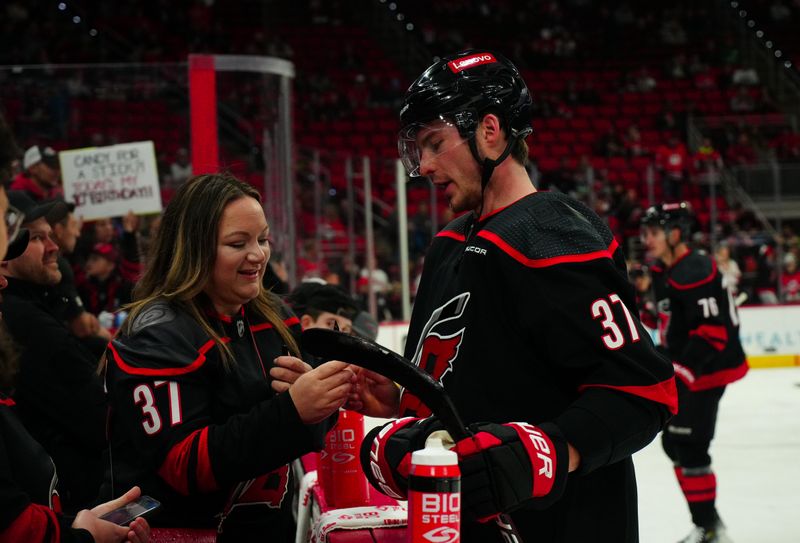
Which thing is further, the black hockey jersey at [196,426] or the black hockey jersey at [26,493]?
the black hockey jersey at [196,426]

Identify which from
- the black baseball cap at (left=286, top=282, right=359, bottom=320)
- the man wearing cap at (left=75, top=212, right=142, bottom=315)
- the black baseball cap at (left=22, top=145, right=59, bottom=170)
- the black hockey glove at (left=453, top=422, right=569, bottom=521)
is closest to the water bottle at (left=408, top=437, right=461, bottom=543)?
the black hockey glove at (left=453, top=422, right=569, bottom=521)

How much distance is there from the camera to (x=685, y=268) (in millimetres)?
4672

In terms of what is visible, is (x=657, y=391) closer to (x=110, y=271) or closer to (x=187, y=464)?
(x=187, y=464)

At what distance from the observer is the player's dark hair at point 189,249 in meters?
1.88

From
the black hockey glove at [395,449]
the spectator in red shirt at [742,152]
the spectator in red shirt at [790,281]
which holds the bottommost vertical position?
the spectator in red shirt at [790,281]

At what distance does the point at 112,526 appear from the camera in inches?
66.1

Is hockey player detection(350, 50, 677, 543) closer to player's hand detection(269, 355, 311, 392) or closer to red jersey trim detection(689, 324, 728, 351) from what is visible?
player's hand detection(269, 355, 311, 392)

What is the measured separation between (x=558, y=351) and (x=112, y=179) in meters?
3.77

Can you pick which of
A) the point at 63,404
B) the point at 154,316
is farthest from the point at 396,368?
the point at 63,404

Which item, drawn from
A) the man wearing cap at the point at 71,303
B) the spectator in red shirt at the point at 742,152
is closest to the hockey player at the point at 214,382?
the man wearing cap at the point at 71,303

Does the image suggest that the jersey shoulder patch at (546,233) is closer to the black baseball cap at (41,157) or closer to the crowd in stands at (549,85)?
the black baseball cap at (41,157)

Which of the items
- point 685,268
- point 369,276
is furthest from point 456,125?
point 369,276

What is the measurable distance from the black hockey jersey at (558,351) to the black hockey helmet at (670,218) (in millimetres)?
3265

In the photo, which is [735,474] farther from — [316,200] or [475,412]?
[475,412]
